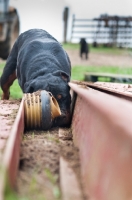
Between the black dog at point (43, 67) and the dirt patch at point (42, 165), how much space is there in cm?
85

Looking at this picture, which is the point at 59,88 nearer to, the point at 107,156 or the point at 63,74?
the point at 63,74

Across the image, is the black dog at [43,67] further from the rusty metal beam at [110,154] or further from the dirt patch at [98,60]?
the dirt patch at [98,60]

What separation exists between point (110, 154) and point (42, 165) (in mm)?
640

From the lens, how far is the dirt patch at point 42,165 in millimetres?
1690

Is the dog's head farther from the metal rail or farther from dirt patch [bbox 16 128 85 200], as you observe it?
the metal rail

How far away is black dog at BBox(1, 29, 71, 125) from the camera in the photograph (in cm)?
398

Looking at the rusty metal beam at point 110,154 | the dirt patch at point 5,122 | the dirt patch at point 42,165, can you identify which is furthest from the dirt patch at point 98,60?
the rusty metal beam at point 110,154

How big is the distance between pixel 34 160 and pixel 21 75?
294cm

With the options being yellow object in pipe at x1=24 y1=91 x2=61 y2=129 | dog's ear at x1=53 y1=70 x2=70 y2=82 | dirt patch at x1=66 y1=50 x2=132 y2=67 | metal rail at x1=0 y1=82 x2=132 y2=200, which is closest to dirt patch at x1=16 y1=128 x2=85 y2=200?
metal rail at x1=0 y1=82 x2=132 y2=200

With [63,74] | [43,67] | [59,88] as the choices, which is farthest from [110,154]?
[43,67]

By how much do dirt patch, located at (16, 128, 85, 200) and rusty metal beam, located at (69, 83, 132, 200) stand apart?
0.40 feet

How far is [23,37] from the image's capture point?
588cm

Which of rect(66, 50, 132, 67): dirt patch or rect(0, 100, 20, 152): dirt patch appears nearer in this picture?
rect(0, 100, 20, 152): dirt patch

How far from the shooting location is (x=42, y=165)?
2.16 m
